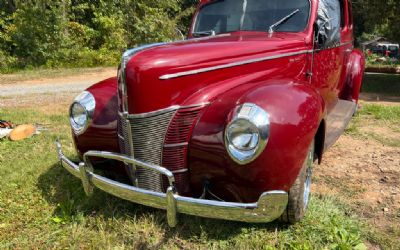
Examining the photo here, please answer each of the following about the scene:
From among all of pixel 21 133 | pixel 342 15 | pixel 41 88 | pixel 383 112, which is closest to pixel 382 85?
pixel 383 112

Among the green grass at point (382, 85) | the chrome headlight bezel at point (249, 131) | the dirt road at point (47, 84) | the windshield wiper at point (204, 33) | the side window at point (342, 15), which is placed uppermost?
the side window at point (342, 15)

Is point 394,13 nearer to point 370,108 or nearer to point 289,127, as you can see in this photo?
point 370,108

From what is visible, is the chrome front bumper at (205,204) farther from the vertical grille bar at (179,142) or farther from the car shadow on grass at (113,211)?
the car shadow on grass at (113,211)

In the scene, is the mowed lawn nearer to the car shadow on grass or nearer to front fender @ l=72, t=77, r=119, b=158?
the car shadow on grass

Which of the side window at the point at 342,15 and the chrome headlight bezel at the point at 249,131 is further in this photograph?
the side window at the point at 342,15

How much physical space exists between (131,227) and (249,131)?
1171mm

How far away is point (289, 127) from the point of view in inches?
89.3

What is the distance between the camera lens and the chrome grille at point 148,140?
8.30ft

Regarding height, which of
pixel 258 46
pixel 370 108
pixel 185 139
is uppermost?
pixel 258 46

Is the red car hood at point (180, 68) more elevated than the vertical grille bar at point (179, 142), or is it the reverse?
the red car hood at point (180, 68)

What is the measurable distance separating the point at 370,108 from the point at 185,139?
5.11 m

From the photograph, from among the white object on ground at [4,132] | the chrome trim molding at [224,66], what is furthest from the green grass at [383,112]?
the white object on ground at [4,132]

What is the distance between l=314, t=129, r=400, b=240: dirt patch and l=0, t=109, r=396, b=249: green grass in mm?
206

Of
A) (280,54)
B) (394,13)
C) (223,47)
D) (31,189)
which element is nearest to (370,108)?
(280,54)
